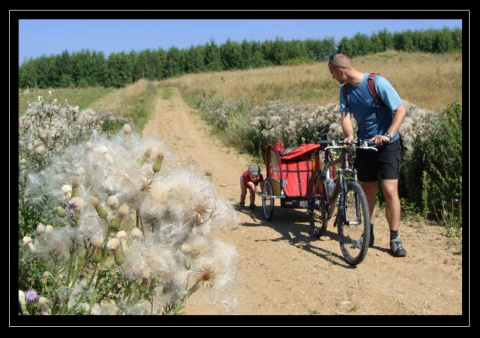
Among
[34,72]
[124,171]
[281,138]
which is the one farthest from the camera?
[34,72]

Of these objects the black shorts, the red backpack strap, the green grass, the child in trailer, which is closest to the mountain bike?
the black shorts

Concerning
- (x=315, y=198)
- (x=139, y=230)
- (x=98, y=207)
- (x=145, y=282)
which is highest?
(x=98, y=207)

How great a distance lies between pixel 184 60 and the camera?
7756 cm

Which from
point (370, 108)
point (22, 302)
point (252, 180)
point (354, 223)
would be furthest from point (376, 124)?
point (22, 302)

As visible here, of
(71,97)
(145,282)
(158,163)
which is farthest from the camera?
(71,97)

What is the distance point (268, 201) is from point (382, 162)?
2218mm

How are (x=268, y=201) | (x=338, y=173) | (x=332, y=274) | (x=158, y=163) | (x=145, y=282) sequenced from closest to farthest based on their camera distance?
(x=145, y=282), (x=158, y=163), (x=332, y=274), (x=338, y=173), (x=268, y=201)

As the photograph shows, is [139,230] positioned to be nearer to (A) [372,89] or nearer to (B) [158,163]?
(B) [158,163]

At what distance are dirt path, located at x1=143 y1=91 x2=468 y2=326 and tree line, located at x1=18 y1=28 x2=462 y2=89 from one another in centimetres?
6512

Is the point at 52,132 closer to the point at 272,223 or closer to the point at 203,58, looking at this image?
the point at 272,223

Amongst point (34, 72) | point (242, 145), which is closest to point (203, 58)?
point (34, 72)

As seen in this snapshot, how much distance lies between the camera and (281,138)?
36.7ft

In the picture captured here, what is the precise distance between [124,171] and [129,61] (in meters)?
74.8

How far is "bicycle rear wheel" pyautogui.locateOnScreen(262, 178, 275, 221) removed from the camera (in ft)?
23.2
